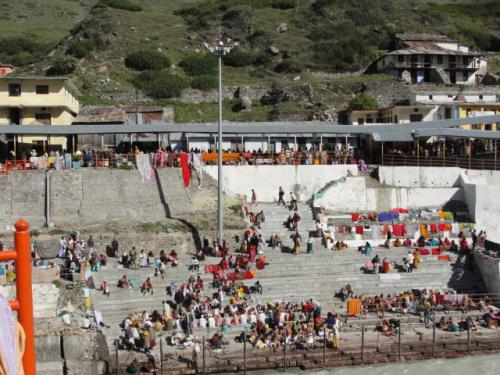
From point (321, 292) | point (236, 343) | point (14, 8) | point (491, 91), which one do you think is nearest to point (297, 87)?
point (491, 91)

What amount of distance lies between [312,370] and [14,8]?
372 feet

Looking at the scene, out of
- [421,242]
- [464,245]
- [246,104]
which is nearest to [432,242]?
[421,242]

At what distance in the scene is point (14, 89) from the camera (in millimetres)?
40094

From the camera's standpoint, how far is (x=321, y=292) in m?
26.5

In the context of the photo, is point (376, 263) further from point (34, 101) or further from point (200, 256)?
point (34, 101)

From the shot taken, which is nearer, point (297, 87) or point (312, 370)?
point (312, 370)

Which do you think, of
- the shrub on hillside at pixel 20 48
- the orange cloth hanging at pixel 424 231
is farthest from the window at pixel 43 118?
the shrub on hillside at pixel 20 48

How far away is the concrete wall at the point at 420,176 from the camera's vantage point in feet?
119

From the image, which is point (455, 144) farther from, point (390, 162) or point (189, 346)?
point (189, 346)

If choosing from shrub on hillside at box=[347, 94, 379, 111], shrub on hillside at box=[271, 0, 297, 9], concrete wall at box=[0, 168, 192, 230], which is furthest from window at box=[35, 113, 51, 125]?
shrub on hillside at box=[271, 0, 297, 9]

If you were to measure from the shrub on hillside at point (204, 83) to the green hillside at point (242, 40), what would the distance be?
94mm

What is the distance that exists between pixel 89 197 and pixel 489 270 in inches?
716

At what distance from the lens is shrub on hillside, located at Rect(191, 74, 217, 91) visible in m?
59.0

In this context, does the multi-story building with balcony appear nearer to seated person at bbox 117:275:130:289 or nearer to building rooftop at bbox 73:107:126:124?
Result: building rooftop at bbox 73:107:126:124
